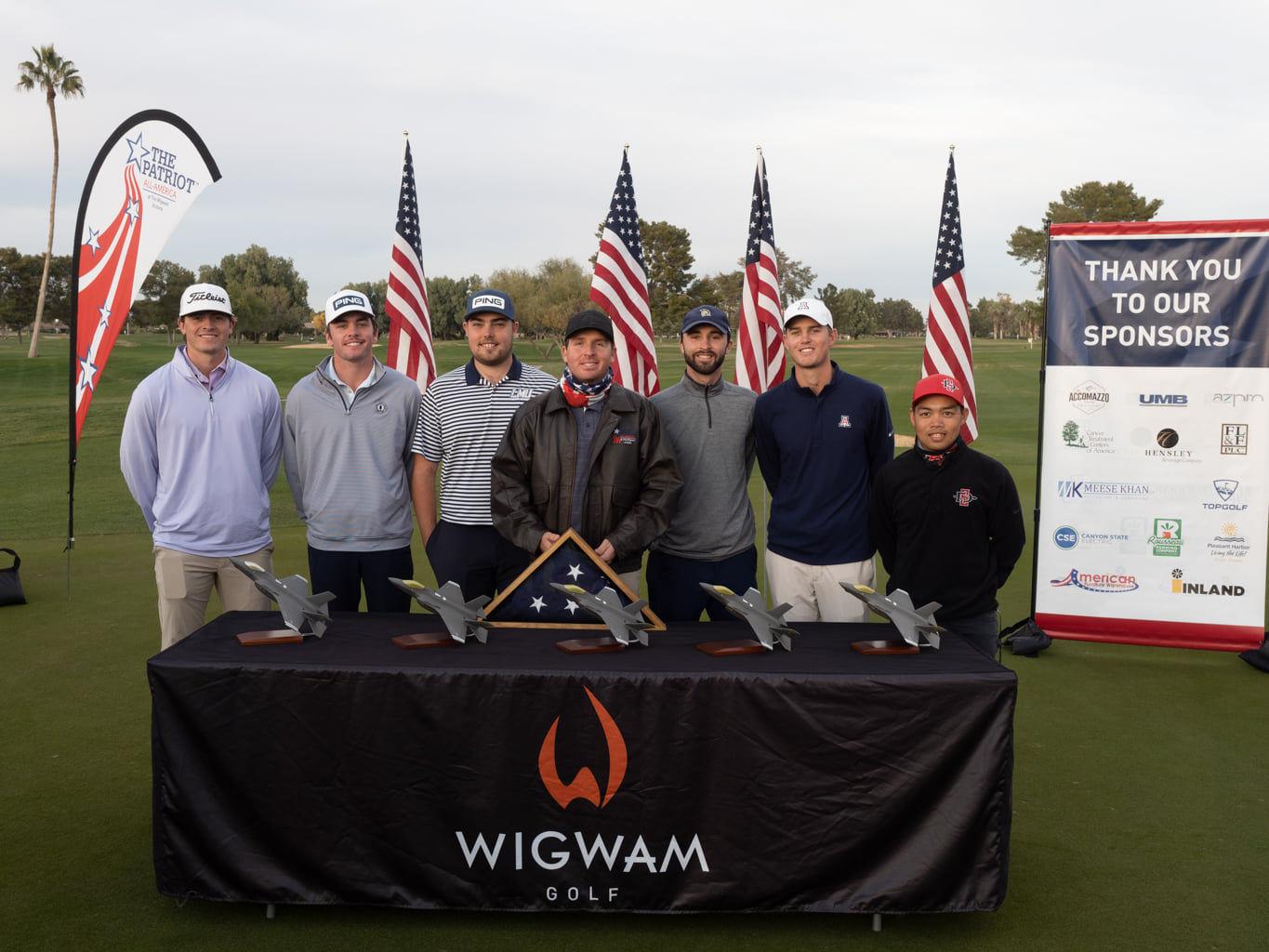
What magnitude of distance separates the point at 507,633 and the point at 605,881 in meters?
0.93

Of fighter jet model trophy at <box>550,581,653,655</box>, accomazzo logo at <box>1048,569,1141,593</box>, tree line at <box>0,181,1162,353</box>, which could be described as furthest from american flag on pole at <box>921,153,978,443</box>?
tree line at <box>0,181,1162,353</box>

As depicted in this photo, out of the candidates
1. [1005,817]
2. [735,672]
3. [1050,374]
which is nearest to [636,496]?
[735,672]

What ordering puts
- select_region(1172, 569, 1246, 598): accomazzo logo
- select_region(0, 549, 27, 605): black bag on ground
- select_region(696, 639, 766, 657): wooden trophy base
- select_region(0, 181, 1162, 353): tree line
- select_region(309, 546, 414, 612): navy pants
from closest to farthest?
select_region(696, 639, 766, 657): wooden trophy base < select_region(309, 546, 414, 612): navy pants < select_region(1172, 569, 1246, 598): accomazzo logo < select_region(0, 549, 27, 605): black bag on ground < select_region(0, 181, 1162, 353): tree line

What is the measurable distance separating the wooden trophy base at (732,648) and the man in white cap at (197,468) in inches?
85.9

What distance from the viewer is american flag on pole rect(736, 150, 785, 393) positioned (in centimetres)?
871

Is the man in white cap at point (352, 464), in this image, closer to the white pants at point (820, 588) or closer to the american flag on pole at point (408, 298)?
the white pants at point (820, 588)

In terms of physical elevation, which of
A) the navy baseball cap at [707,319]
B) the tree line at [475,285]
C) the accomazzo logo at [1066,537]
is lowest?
the accomazzo logo at [1066,537]

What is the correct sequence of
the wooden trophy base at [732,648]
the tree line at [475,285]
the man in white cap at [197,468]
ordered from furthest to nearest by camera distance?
the tree line at [475,285] < the man in white cap at [197,468] < the wooden trophy base at [732,648]

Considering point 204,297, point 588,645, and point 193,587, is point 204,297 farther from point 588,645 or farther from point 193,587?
point 588,645

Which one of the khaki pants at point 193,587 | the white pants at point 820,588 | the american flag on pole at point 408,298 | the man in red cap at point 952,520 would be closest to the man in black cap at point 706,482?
the white pants at point 820,588

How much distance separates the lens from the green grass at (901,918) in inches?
127

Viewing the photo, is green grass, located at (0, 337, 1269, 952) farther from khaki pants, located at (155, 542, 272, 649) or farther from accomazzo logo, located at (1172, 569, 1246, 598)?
khaki pants, located at (155, 542, 272, 649)

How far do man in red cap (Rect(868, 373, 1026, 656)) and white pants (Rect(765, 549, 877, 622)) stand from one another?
35cm

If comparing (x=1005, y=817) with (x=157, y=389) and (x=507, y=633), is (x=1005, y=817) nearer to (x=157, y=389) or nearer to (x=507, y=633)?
(x=507, y=633)
